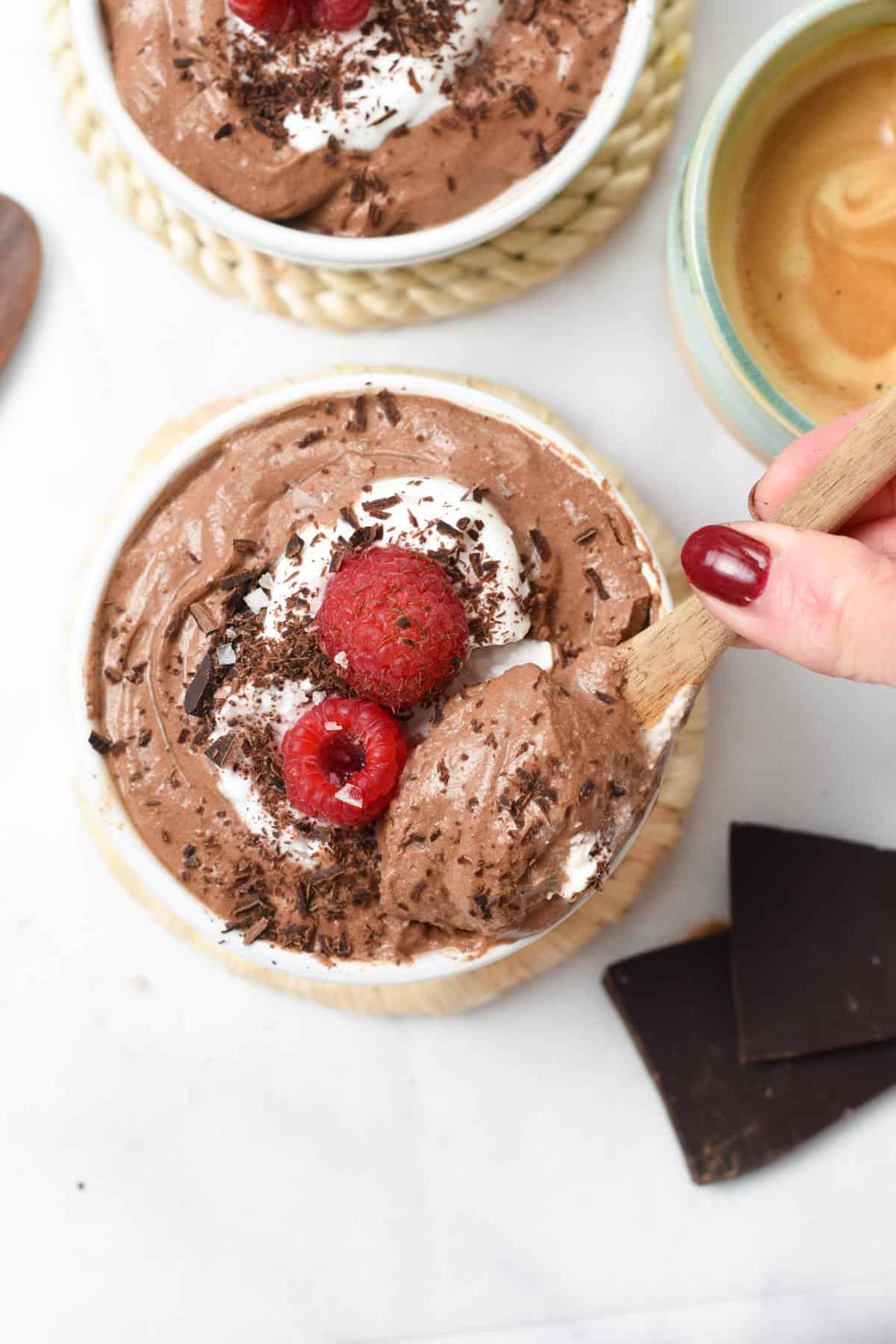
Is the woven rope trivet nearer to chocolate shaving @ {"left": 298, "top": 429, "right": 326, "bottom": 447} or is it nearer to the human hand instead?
chocolate shaving @ {"left": 298, "top": 429, "right": 326, "bottom": 447}

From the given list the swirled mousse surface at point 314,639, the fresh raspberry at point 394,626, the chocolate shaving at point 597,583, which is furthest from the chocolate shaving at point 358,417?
the chocolate shaving at point 597,583

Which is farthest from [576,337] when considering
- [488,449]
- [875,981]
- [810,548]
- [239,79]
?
→ [875,981]

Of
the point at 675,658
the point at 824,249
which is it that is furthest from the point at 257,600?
the point at 824,249

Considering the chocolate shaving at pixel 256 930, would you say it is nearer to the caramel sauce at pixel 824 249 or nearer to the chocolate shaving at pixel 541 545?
the chocolate shaving at pixel 541 545

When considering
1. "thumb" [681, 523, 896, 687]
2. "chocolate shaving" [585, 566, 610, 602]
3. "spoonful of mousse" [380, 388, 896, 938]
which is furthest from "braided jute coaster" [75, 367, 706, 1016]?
"thumb" [681, 523, 896, 687]

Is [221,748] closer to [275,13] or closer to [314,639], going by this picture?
[314,639]

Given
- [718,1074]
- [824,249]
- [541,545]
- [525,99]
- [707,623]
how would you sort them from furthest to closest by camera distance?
[718,1074]
[824,249]
[525,99]
[541,545]
[707,623]

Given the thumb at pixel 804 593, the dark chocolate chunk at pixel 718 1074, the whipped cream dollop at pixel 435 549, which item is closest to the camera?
the thumb at pixel 804 593
